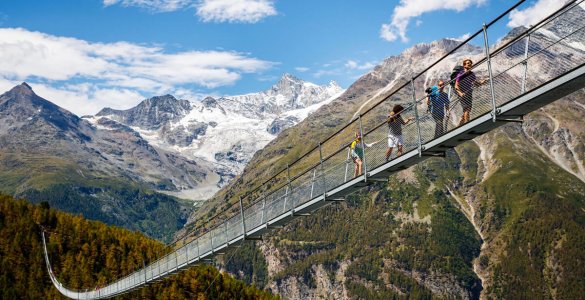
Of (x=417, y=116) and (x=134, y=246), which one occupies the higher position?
(x=134, y=246)

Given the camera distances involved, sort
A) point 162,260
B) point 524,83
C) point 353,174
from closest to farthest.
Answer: point 524,83
point 353,174
point 162,260

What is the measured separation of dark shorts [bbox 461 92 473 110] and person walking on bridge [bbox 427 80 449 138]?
847mm

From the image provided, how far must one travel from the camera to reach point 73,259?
506 ft

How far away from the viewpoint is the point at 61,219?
167 m

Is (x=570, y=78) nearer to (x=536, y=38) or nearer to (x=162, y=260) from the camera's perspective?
(x=536, y=38)

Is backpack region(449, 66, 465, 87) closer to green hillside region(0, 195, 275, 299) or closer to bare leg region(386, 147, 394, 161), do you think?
bare leg region(386, 147, 394, 161)

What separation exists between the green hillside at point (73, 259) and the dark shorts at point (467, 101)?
131383mm

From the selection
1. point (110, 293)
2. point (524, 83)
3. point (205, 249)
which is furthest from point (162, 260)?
point (524, 83)

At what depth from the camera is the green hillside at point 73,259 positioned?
148250mm

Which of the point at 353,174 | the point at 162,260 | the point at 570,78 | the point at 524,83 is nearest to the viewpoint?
the point at 570,78

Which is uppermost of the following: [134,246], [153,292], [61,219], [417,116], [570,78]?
[61,219]

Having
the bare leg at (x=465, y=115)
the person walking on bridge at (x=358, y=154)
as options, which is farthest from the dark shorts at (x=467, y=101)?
the person walking on bridge at (x=358, y=154)

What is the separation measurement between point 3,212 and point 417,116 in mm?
160884

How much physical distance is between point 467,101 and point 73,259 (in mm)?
149326
